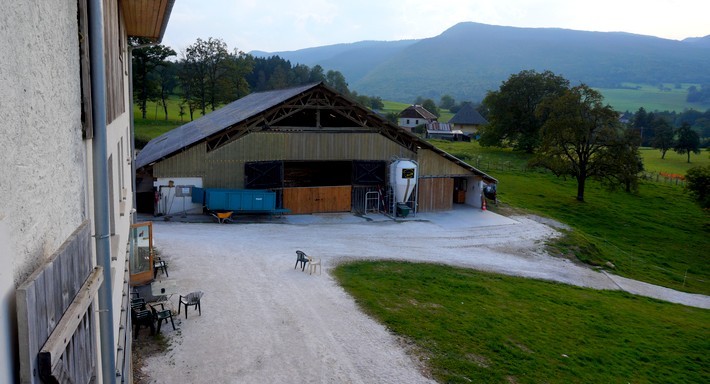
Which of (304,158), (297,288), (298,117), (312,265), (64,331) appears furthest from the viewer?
(298,117)

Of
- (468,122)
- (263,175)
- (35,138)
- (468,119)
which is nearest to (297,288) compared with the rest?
(263,175)

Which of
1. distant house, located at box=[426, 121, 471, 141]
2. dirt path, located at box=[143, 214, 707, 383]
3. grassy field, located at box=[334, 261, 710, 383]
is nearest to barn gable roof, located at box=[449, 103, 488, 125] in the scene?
distant house, located at box=[426, 121, 471, 141]

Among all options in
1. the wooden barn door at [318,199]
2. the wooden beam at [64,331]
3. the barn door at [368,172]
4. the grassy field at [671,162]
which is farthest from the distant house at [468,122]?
the wooden beam at [64,331]

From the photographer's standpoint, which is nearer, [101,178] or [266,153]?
[101,178]

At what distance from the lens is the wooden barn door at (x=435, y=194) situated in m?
31.8

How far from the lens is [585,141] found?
4381cm

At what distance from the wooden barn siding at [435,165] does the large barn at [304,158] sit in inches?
2.3

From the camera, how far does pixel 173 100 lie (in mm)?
84750

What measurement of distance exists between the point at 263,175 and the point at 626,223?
2819 centimetres

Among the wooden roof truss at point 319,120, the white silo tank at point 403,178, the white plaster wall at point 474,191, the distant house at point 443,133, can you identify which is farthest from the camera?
the distant house at point 443,133

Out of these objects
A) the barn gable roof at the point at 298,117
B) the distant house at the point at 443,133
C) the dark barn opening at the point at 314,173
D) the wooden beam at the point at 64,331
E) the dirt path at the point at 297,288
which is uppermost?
the distant house at the point at 443,133

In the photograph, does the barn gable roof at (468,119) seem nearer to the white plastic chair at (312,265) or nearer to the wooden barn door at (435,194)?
the wooden barn door at (435,194)

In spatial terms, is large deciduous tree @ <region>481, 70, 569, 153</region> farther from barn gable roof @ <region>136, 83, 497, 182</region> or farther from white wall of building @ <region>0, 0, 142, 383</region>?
white wall of building @ <region>0, 0, 142, 383</region>

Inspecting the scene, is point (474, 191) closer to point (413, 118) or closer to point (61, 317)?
point (61, 317)
